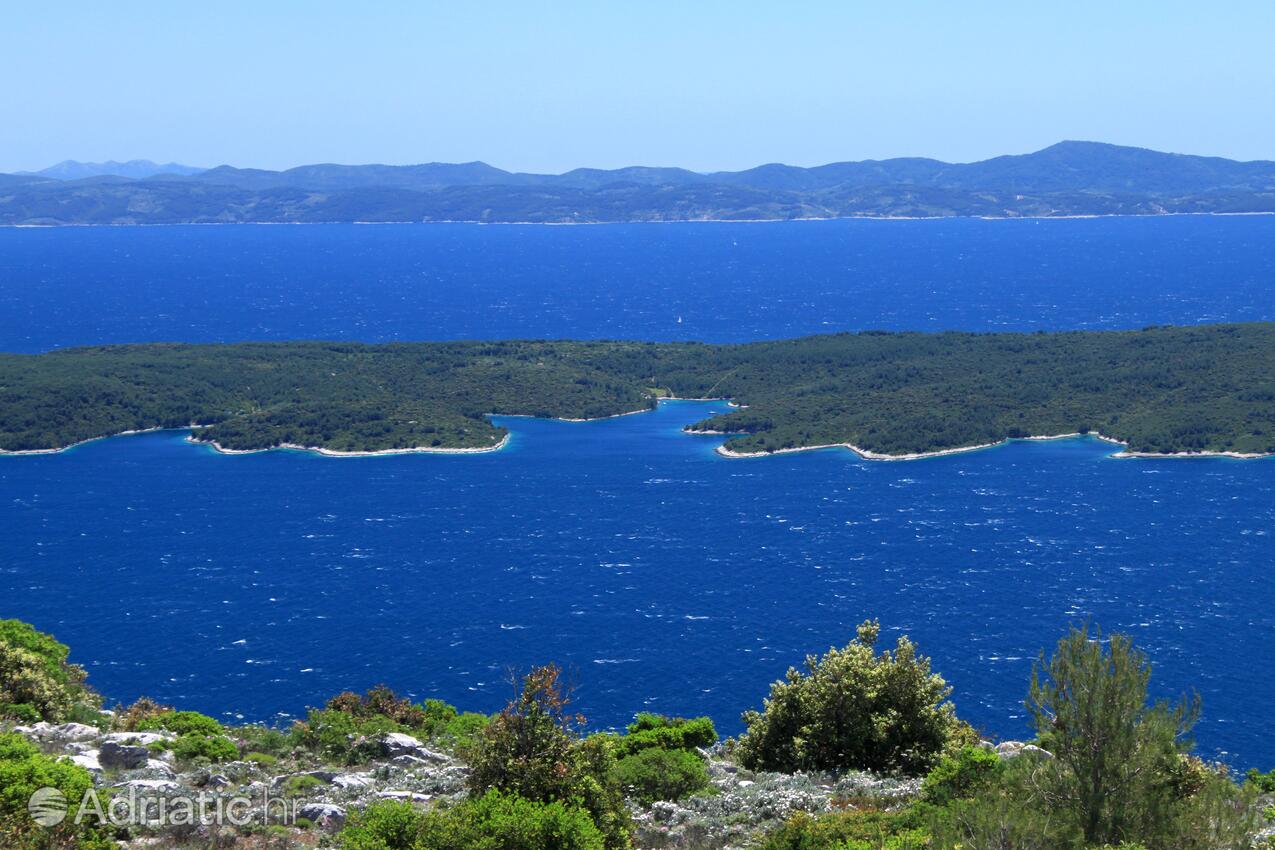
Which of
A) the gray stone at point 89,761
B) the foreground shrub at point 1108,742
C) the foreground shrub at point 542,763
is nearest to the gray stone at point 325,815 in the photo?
the foreground shrub at point 542,763

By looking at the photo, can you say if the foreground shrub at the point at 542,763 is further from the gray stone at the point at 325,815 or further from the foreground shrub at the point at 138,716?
the foreground shrub at the point at 138,716

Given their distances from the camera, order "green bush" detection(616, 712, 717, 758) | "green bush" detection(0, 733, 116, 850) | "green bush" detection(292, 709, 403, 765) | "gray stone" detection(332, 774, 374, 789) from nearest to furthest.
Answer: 1. "green bush" detection(0, 733, 116, 850)
2. "gray stone" detection(332, 774, 374, 789)
3. "green bush" detection(292, 709, 403, 765)
4. "green bush" detection(616, 712, 717, 758)

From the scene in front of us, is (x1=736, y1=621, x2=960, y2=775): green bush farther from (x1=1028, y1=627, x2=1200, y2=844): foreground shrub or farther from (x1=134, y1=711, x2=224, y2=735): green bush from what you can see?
(x1=134, y1=711, x2=224, y2=735): green bush

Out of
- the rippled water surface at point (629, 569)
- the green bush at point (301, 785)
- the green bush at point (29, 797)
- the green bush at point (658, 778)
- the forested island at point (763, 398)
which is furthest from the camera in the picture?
the forested island at point (763, 398)

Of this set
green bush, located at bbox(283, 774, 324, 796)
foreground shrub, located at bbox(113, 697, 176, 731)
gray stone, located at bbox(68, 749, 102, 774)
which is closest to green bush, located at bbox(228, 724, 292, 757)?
foreground shrub, located at bbox(113, 697, 176, 731)

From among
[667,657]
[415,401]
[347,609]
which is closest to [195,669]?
[347,609]

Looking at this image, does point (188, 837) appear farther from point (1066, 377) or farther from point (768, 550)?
point (1066, 377)
